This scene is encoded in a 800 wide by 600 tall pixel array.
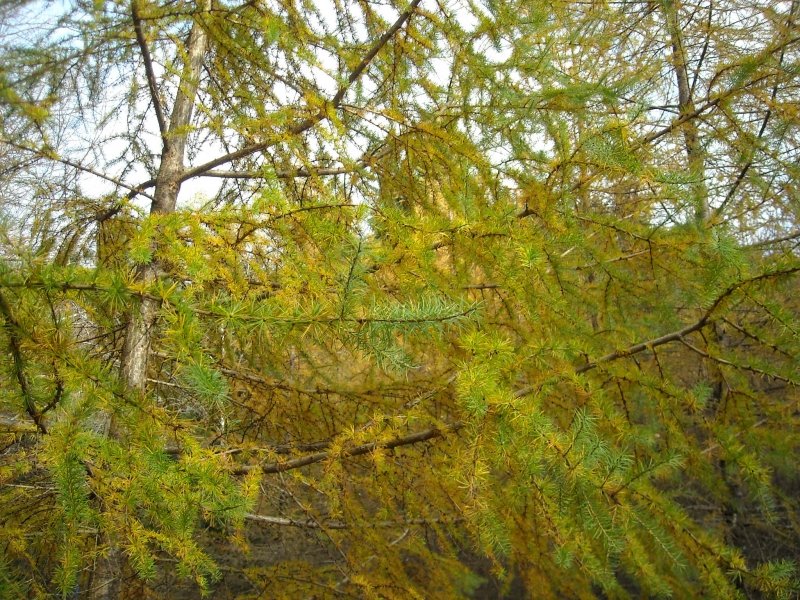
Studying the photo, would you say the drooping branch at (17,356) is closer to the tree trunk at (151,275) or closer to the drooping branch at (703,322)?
the tree trunk at (151,275)

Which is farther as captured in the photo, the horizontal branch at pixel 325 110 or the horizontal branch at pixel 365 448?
the horizontal branch at pixel 325 110

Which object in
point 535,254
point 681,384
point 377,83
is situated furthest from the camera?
point 681,384

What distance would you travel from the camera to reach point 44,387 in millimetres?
1537

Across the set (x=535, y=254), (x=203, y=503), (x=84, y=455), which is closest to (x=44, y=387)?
(x=84, y=455)

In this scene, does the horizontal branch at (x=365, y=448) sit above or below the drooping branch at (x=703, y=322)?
below

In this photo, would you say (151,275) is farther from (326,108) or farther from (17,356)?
(17,356)

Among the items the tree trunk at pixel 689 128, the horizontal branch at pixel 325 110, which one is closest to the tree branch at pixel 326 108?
the horizontal branch at pixel 325 110

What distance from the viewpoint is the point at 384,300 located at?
246cm

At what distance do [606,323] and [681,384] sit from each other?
10.5 ft

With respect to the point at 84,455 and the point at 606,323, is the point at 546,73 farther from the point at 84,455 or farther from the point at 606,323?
the point at 84,455

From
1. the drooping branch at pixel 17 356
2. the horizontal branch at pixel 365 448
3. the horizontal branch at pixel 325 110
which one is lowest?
the horizontal branch at pixel 365 448

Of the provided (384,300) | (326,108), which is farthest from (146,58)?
(384,300)

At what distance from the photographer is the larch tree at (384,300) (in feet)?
5.04

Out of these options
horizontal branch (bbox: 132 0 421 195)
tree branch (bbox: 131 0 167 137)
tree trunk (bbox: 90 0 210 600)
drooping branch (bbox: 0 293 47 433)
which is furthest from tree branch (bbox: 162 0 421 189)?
drooping branch (bbox: 0 293 47 433)
